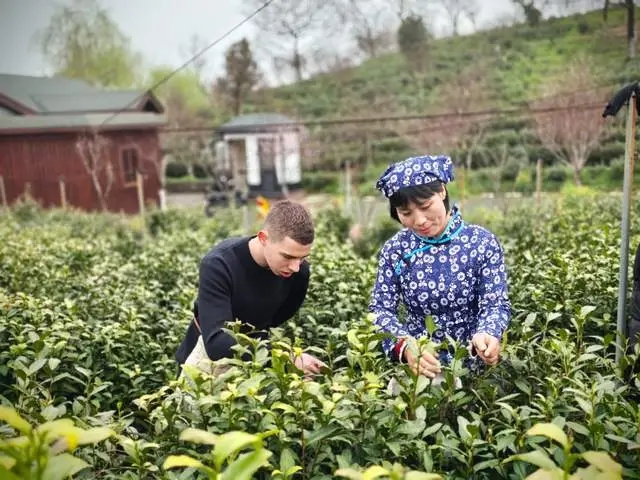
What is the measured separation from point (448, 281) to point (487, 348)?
0.96ft

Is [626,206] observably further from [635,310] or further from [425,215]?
[425,215]

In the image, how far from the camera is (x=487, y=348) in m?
1.66

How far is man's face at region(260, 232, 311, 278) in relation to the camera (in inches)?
76.4

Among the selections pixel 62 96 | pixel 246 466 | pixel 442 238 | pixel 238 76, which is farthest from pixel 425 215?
pixel 238 76

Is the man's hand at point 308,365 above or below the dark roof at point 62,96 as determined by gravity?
below

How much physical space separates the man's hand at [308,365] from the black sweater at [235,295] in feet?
0.92

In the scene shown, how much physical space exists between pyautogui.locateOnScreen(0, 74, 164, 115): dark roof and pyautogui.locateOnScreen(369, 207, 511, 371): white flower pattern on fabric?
7.35 metres

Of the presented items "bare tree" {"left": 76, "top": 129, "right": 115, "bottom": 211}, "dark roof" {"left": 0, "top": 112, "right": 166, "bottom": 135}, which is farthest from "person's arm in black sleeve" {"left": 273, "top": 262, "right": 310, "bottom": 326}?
"bare tree" {"left": 76, "top": 129, "right": 115, "bottom": 211}

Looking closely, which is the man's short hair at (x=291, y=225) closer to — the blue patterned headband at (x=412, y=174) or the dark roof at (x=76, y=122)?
the blue patterned headband at (x=412, y=174)

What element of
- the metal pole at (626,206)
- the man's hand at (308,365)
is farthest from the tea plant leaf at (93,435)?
the metal pole at (626,206)

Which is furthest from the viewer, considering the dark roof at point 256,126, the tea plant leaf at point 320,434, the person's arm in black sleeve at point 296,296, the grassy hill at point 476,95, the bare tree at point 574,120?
the dark roof at point 256,126

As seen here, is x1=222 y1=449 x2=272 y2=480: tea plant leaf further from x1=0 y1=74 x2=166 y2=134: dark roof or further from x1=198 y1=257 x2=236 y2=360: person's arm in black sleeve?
x1=0 y1=74 x2=166 y2=134: dark roof

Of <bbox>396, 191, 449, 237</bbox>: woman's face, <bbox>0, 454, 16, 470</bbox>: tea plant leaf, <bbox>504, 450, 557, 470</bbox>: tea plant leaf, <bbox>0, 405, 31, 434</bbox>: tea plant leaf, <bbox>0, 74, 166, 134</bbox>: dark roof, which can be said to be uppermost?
<bbox>0, 74, 166, 134</bbox>: dark roof

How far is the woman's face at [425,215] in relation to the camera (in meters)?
1.84
